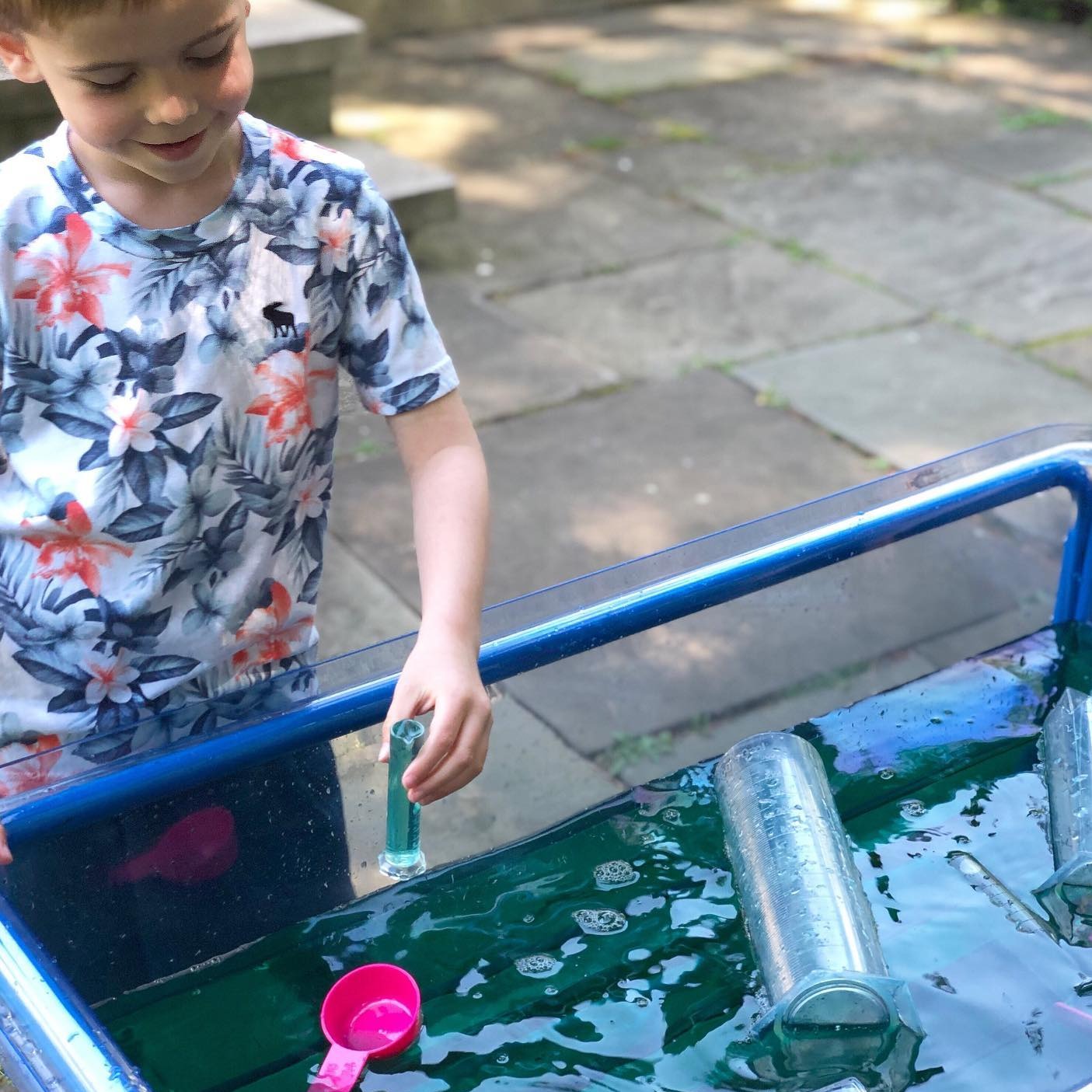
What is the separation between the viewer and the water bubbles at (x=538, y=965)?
4.14 feet

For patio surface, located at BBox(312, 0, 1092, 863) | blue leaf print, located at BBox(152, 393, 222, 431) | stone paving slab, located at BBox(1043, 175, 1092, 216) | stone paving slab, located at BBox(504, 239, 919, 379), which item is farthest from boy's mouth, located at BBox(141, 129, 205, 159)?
stone paving slab, located at BBox(1043, 175, 1092, 216)

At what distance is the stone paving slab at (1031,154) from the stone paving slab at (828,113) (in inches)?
4.1

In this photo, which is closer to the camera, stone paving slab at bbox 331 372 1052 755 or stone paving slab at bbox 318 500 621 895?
stone paving slab at bbox 318 500 621 895

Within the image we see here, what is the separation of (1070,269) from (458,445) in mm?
3391

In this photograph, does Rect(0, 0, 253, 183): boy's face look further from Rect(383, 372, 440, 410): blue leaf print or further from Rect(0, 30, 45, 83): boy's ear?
Rect(383, 372, 440, 410): blue leaf print

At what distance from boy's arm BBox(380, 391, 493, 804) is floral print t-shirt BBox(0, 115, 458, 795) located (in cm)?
4

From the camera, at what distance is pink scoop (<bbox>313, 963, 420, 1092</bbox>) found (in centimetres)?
115

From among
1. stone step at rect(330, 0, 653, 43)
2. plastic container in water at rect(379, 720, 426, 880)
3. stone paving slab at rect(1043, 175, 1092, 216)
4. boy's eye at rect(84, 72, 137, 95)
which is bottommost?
stone paving slab at rect(1043, 175, 1092, 216)

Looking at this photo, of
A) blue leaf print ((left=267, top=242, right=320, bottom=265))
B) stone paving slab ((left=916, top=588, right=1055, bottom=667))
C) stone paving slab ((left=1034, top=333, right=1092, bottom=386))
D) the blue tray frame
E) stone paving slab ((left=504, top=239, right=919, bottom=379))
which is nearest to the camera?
the blue tray frame

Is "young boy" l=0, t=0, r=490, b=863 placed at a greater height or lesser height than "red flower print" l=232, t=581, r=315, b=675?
greater

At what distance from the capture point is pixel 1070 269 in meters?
4.25

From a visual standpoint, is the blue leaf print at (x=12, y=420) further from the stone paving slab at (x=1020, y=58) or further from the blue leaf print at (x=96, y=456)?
the stone paving slab at (x=1020, y=58)

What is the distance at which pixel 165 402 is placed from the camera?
4.05ft

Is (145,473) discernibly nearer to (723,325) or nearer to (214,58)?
(214,58)
